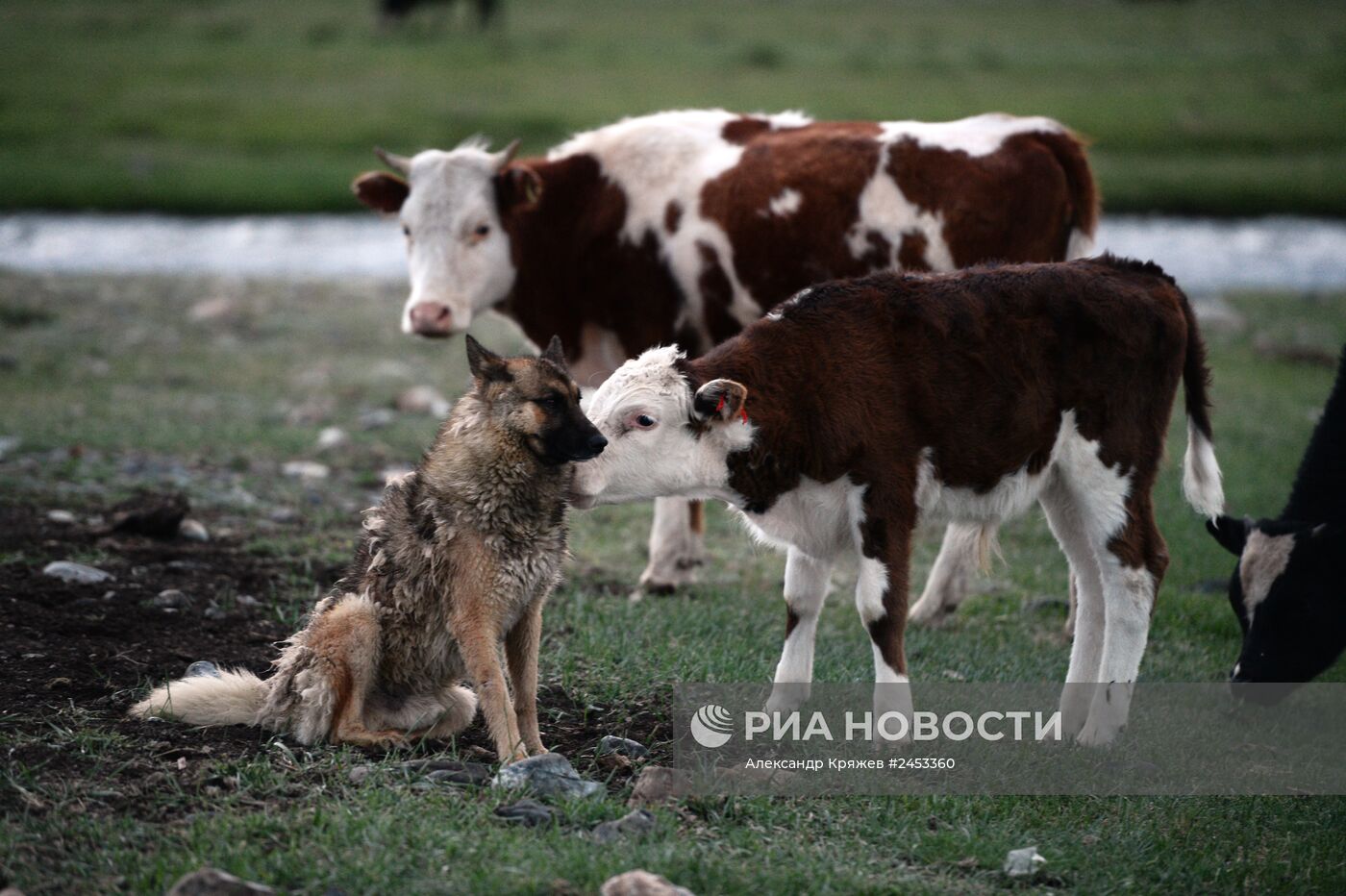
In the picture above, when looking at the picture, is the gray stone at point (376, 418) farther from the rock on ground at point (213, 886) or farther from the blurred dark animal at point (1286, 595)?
the rock on ground at point (213, 886)

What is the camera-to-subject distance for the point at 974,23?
5472 centimetres

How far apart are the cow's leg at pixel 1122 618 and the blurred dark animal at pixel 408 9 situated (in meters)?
46.6

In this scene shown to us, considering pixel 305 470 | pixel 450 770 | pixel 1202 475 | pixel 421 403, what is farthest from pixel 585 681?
pixel 421 403

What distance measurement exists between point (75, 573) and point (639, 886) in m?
4.70

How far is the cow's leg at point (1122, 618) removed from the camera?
22.2ft

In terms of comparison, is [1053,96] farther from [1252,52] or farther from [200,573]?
[200,573]

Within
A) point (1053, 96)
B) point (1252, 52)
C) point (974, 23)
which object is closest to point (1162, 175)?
point (1053, 96)

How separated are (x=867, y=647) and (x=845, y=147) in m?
3.27

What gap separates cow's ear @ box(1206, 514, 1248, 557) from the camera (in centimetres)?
830

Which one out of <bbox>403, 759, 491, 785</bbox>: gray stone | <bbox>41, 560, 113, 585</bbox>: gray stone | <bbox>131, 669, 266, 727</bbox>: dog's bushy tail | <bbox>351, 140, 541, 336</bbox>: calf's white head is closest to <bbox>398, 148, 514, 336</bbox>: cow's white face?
<bbox>351, 140, 541, 336</bbox>: calf's white head

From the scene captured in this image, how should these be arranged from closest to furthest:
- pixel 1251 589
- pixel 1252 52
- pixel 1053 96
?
pixel 1251 589 → pixel 1053 96 → pixel 1252 52

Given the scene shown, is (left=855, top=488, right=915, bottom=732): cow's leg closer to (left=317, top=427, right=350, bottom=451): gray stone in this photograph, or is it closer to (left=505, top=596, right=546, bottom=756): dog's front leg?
(left=505, top=596, right=546, bottom=756): dog's front leg

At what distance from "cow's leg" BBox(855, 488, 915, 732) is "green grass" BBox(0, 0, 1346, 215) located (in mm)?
26214

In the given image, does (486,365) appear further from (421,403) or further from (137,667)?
(421,403)
